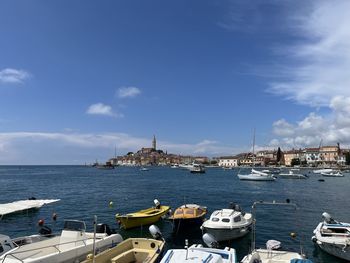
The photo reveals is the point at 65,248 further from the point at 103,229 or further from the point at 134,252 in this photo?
the point at 103,229

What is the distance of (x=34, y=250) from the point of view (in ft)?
62.9

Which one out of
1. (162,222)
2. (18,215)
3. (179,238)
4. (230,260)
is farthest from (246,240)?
(18,215)

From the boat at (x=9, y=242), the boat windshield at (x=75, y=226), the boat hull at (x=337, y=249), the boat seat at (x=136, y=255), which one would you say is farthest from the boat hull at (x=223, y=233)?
the boat at (x=9, y=242)

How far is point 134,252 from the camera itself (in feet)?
66.7

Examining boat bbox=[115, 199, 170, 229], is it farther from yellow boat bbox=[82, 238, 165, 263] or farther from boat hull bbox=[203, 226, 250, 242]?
yellow boat bbox=[82, 238, 165, 263]

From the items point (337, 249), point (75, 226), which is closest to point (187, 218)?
point (75, 226)

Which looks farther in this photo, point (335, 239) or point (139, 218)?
point (139, 218)

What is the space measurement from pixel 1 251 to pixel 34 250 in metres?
2.08

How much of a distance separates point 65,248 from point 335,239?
57.5 feet

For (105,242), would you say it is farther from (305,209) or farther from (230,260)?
(305,209)

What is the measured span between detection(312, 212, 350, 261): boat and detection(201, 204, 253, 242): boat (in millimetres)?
5709

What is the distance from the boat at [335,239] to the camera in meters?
22.7

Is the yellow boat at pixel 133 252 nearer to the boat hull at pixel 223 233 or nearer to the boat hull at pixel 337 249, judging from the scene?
the boat hull at pixel 223 233

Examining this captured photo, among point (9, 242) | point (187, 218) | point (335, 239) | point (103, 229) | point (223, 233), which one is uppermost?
point (9, 242)
